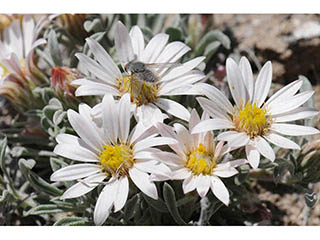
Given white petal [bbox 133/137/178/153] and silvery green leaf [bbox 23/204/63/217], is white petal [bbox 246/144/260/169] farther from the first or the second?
silvery green leaf [bbox 23/204/63/217]

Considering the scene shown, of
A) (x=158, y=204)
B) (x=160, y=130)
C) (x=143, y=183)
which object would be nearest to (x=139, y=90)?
(x=160, y=130)

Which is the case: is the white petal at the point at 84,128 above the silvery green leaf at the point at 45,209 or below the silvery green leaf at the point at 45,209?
above

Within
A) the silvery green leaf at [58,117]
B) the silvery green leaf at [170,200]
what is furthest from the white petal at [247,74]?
the silvery green leaf at [58,117]

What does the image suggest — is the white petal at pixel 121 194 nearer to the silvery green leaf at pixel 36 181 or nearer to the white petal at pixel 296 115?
the silvery green leaf at pixel 36 181

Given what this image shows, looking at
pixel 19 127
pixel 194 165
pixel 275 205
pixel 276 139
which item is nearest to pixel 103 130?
pixel 194 165

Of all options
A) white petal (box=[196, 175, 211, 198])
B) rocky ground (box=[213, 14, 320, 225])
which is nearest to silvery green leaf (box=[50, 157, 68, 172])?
white petal (box=[196, 175, 211, 198])
